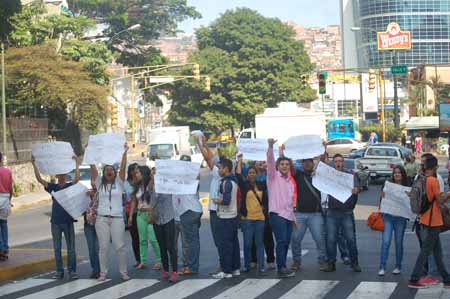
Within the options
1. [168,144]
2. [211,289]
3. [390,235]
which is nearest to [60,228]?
[211,289]

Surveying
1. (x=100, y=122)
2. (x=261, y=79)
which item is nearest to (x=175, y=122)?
(x=261, y=79)

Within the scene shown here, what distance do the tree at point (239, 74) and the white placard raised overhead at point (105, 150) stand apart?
66.0m

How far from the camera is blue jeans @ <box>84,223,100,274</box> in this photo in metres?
12.6

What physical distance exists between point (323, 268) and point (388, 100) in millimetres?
101699

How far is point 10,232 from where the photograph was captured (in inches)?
845

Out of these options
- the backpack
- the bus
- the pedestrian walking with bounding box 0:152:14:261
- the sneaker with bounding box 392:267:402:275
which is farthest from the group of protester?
the bus

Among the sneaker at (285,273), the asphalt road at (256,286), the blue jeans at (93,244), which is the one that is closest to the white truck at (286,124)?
the asphalt road at (256,286)

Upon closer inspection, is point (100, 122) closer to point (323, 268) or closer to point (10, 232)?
point (10, 232)

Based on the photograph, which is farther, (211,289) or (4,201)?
(4,201)

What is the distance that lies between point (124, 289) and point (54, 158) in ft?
7.94

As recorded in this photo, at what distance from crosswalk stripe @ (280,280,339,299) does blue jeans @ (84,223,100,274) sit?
311cm

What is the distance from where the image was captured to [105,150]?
12.7 metres

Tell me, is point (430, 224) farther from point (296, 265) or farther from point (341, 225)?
point (296, 265)

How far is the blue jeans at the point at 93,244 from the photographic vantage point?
496 inches
